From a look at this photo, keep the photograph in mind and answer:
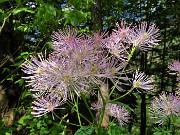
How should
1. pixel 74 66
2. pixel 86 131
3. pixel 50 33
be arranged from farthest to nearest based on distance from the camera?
pixel 50 33 < pixel 86 131 < pixel 74 66

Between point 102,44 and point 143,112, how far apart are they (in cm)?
1349

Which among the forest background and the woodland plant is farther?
the forest background

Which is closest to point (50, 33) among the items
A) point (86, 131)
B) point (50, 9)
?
point (50, 9)

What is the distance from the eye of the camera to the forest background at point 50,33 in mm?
2380

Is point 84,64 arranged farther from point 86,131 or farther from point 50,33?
point 50,33

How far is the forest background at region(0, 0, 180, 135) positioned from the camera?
2.38 m

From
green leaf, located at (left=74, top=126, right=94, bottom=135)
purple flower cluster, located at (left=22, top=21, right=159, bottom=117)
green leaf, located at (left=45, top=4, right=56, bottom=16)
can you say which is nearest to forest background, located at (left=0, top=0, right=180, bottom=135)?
green leaf, located at (left=45, top=4, right=56, bottom=16)

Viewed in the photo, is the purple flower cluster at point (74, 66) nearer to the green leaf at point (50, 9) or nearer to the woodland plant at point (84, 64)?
the woodland plant at point (84, 64)

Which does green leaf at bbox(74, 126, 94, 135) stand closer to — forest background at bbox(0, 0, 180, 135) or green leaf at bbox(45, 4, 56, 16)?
forest background at bbox(0, 0, 180, 135)

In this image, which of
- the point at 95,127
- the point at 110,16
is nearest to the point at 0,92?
the point at 95,127

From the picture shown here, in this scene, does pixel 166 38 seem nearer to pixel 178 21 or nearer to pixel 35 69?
pixel 178 21

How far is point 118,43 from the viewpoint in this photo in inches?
60.9

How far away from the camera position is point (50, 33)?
3420 millimetres

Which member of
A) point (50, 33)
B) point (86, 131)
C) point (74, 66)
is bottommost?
point (86, 131)
